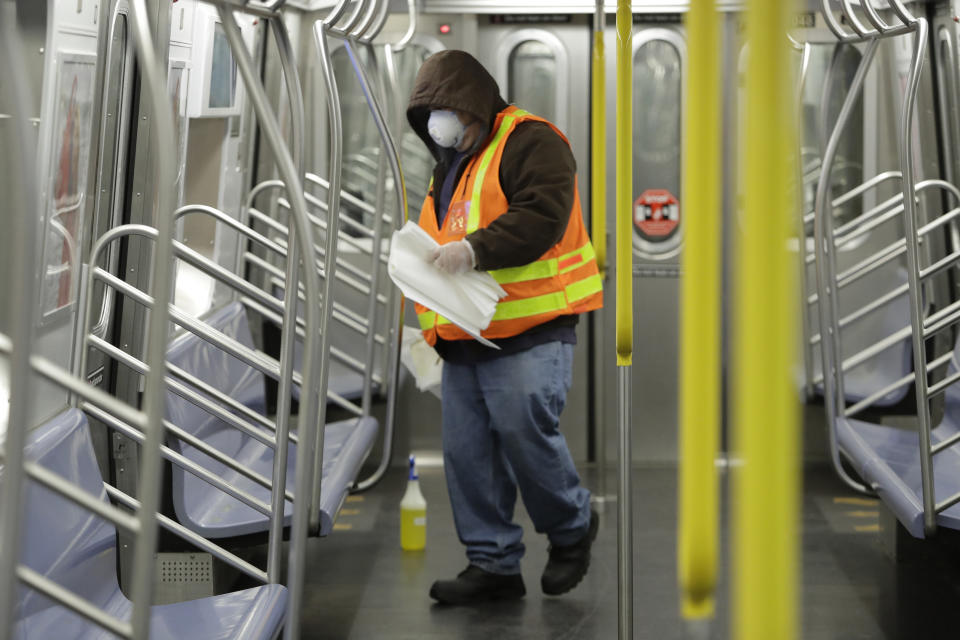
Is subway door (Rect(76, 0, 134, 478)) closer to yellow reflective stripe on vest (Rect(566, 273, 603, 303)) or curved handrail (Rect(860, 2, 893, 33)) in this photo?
yellow reflective stripe on vest (Rect(566, 273, 603, 303))

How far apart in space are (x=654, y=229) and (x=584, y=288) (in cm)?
221

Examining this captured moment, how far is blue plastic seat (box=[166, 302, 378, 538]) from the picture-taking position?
320 cm

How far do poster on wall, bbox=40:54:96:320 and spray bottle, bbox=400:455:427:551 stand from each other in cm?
168

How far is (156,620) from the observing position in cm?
246

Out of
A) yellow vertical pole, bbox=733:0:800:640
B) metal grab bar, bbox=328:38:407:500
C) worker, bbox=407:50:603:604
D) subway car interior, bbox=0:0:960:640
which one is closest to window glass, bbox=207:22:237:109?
subway car interior, bbox=0:0:960:640

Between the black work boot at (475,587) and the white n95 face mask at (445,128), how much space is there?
4.53 feet

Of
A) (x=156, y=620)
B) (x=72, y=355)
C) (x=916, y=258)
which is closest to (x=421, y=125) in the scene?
(x=72, y=355)

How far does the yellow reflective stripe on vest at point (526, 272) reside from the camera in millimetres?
3523

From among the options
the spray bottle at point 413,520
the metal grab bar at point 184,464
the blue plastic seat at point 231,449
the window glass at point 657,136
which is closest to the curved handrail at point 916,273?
the blue plastic seat at point 231,449

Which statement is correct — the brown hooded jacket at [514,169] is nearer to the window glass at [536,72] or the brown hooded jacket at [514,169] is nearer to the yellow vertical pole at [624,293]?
the yellow vertical pole at [624,293]

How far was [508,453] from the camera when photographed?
3.61 metres

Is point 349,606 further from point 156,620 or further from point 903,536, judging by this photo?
point 903,536

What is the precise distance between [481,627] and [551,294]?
1.06 meters

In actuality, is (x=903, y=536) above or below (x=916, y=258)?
below
